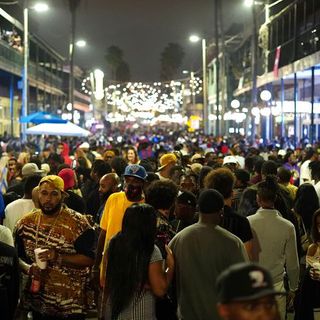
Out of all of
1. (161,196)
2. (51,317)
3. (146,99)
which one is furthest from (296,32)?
(146,99)

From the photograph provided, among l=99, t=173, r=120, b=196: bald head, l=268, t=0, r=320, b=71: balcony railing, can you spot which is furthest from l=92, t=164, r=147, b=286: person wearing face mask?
l=268, t=0, r=320, b=71: balcony railing

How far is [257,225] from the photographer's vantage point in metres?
6.93

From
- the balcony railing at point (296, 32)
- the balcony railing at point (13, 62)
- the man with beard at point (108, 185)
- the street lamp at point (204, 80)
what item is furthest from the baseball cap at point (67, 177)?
the street lamp at point (204, 80)

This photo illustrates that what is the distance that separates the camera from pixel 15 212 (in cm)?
826

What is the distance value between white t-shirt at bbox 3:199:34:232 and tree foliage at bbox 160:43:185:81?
425 ft

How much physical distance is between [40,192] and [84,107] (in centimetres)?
9598

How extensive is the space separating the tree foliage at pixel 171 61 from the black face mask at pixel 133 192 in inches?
5141

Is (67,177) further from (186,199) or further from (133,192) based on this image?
(186,199)

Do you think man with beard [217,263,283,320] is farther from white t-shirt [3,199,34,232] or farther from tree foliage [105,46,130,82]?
tree foliage [105,46,130,82]

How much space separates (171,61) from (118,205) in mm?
132057

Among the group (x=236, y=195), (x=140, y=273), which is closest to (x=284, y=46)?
(x=236, y=195)

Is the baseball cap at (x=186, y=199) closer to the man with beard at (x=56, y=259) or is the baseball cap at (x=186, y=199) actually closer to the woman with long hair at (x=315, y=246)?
the woman with long hair at (x=315, y=246)

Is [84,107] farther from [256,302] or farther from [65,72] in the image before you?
[256,302]

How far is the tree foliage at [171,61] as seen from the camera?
13738 centimetres
